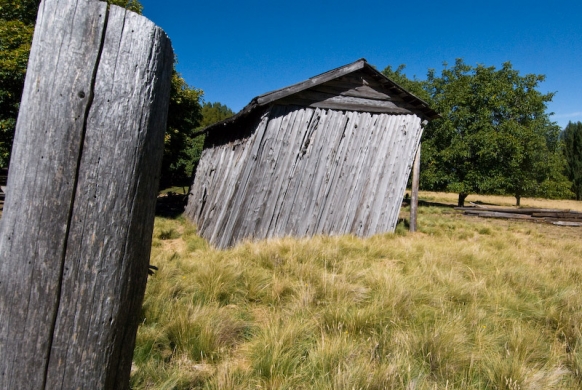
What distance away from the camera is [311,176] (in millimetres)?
7117

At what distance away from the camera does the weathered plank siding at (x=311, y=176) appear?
21.1 feet

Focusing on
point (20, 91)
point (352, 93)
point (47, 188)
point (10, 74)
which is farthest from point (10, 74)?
point (47, 188)

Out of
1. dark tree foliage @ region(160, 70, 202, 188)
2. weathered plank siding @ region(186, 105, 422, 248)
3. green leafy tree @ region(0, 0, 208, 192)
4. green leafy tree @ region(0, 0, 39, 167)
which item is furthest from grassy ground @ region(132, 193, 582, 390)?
dark tree foliage @ region(160, 70, 202, 188)

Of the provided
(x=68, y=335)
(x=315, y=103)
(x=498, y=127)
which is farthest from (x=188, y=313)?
(x=498, y=127)

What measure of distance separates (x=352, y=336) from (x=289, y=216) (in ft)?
14.0

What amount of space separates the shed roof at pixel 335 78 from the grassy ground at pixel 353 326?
319 centimetres

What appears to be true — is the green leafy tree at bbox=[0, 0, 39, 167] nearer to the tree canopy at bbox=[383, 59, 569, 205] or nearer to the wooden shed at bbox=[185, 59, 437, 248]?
the wooden shed at bbox=[185, 59, 437, 248]

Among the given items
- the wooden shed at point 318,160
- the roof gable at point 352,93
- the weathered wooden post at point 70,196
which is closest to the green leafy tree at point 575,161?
the roof gable at point 352,93

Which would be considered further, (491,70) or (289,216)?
(491,70)

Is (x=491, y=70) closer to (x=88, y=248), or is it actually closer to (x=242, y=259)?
(x=242, y=259)

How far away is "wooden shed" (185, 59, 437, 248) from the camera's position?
255 inches

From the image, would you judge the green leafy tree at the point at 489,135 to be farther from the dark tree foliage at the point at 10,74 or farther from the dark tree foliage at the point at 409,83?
the dark tree foliage at the point at 10,74

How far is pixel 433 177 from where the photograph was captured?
20875mm

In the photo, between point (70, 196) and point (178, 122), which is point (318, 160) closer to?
point (70, 196)
